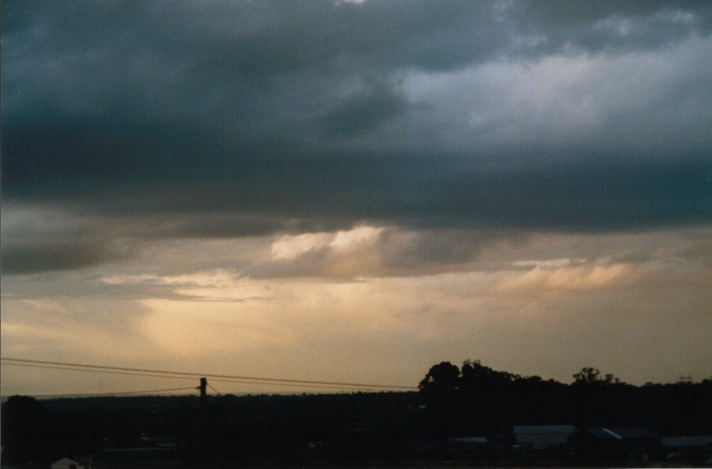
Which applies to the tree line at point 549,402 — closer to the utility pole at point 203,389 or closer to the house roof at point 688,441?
the house roof at point 688,441

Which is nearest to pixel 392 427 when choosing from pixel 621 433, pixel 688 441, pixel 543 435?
pixel 543 435

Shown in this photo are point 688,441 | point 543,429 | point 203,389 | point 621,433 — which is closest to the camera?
point 688,441

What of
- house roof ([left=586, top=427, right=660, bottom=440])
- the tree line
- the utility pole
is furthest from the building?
house roof ([left=586, top=427, right=660, bottom=440])

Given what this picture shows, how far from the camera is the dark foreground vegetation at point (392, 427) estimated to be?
9.53 metres

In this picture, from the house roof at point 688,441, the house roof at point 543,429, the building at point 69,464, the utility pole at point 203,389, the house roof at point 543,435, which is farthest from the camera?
the utility pole at point 203,389

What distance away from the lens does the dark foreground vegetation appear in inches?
375

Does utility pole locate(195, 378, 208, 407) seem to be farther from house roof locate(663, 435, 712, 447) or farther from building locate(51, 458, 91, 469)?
house roof locate(663, 435, 712, 447)

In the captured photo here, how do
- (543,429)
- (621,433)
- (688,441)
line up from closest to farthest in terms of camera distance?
(688,441) < (621,433) < (543,429)

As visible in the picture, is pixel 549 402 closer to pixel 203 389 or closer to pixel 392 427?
pixel 392 427

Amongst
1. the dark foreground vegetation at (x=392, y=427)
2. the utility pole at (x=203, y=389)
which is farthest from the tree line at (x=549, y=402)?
the utility pole at (x=203, y=389)

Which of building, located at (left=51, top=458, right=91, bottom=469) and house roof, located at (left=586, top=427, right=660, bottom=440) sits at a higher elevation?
house roof, located at (left=586, top=427, right=660, bottom=440)

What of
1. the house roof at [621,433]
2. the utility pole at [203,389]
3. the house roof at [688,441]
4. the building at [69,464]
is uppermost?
the utility pole at [203,389]

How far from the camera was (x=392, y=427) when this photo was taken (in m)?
10.1

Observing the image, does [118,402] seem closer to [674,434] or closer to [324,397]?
[324,397]
